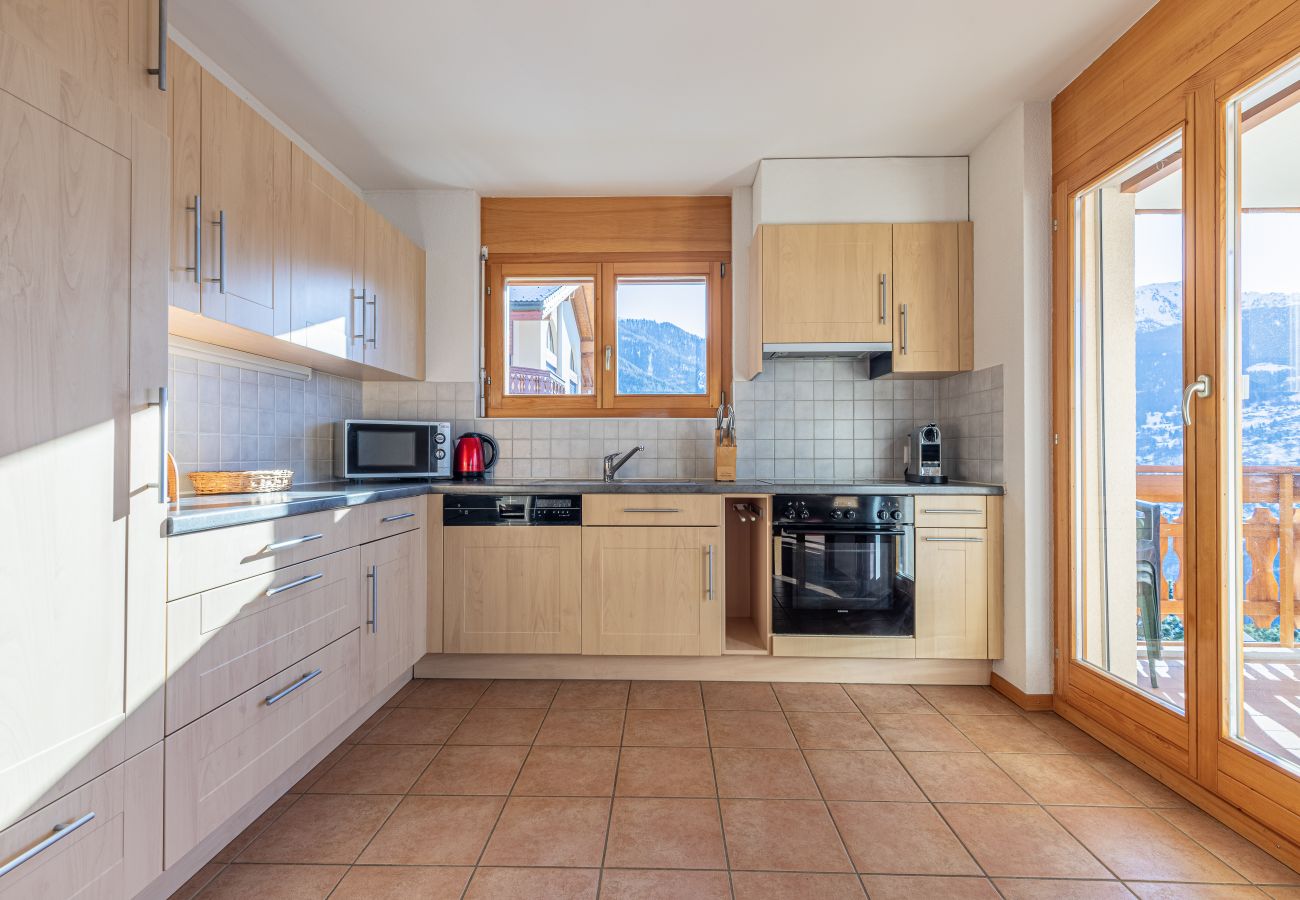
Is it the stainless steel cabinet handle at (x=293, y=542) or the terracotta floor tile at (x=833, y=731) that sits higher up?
the stainless steel cabinet handle at (x=293, y=542)

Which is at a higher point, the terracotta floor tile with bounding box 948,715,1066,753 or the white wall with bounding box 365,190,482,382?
the white wall with bounding box 365,190,482,382

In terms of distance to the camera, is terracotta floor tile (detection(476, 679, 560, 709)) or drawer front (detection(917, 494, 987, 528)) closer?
terracotta floor tile (detection(476, 679, 560, 709))

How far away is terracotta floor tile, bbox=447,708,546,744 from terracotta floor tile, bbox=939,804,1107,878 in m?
1.38

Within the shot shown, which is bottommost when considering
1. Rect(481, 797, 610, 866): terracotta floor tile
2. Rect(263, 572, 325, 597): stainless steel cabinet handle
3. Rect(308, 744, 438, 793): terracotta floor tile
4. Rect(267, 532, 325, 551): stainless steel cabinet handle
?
Rect(308, 744, 438, 793): terracotta floor tile

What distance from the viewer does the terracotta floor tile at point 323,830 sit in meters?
1.61

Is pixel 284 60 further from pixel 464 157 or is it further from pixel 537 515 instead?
pixel 537 515

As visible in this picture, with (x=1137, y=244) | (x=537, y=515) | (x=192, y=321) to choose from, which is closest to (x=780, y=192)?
(x=1137, y=244)

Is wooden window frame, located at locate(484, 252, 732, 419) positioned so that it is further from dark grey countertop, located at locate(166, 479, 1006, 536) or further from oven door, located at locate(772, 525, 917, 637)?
oven door, located at locate(772, 525, 917, 637)

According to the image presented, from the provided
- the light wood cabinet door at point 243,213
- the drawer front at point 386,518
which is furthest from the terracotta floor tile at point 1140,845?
the light wood cabinet door at point 243,213

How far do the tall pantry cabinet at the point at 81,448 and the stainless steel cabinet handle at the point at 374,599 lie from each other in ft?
3.22

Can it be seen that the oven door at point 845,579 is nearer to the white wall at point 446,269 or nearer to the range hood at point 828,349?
the range hood at point 828,349

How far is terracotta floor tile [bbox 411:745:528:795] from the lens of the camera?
193 cm

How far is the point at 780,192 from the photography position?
9.91 feet

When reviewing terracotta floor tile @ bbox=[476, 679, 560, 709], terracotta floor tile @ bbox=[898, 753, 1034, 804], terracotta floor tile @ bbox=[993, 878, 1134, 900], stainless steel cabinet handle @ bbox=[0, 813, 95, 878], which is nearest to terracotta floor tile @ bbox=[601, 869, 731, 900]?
terracotta floor tile @ bbox=[993, 878, 1134, 900]
